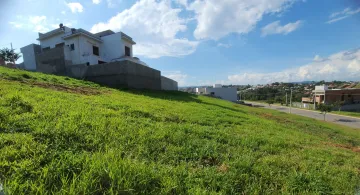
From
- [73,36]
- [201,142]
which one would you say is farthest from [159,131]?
[73,36]

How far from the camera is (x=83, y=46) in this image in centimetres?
1775

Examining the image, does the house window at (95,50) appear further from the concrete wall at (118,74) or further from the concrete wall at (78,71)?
the concrete wall at (118,74)

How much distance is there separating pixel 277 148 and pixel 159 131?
2.70 metres

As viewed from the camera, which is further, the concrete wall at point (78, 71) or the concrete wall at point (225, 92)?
the concrete wall at point (225, 92)

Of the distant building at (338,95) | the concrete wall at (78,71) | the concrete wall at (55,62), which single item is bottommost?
the distant building at (338,95)

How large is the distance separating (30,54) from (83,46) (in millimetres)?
8159

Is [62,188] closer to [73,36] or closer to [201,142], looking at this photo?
[201,142]

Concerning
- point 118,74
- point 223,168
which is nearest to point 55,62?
point 118,74

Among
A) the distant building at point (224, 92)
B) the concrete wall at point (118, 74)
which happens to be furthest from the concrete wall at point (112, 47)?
the distant building at point (224, 92)

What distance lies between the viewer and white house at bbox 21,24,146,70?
17766 millimetres

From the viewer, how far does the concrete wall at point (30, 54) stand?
19.9m

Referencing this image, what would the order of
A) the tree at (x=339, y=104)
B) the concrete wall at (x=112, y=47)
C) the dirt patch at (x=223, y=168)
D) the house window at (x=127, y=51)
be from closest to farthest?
the dirt patch at (x=223, y=168)
the concrete wall at (x=112, y=47)
the house window at (x=127, y=51)
the tree at (x=339, y=104)

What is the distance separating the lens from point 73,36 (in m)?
18.0

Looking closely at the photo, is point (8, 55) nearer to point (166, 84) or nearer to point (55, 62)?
point (55, 62)
